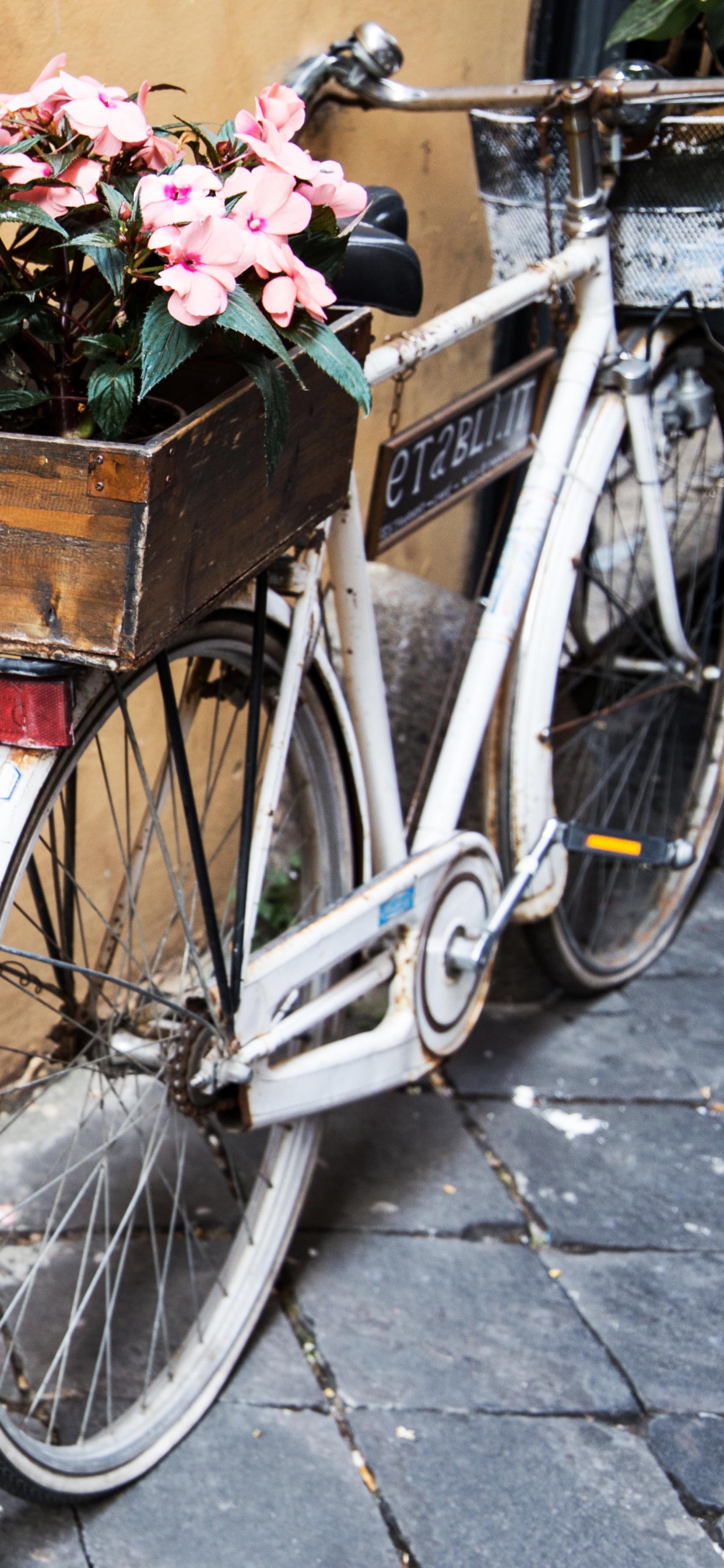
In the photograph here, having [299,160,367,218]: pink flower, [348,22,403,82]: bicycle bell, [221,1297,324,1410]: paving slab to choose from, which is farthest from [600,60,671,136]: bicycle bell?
[221,1297,324,1410]: paving slab

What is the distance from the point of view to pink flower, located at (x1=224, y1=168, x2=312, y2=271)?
1.18 m

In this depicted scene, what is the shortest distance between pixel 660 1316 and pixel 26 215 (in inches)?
64.3

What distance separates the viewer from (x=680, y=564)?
10.5 feet

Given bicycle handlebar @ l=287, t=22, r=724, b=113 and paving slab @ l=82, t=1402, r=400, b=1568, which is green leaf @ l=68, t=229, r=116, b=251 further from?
paving slab @ l=82, t=1402, r=400, b=1568

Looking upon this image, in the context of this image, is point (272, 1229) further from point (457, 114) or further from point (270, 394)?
point (457, 114)

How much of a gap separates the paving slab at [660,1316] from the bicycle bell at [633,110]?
1590mm

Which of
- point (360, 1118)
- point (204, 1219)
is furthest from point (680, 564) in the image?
point (204, 1219)

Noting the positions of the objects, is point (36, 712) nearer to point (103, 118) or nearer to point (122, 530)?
point (122, 530)

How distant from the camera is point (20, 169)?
1.14 m

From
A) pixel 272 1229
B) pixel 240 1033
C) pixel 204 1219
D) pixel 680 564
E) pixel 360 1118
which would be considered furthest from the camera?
pixel 680 564

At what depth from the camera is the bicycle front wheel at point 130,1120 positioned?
163cm

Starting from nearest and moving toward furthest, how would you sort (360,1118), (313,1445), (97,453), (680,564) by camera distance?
(97,453) < (313,1445) < (360,1118) < (680,564)

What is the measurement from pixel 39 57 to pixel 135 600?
1.06 meters

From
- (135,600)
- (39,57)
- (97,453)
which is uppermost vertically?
(39,57)
